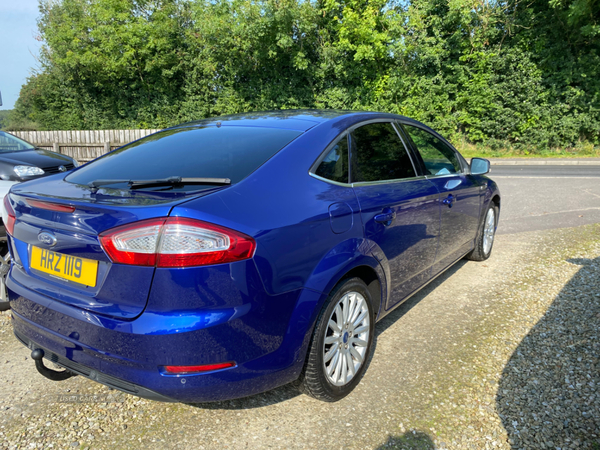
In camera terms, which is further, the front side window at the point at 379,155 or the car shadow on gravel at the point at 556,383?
the front side window at the point at 379,155

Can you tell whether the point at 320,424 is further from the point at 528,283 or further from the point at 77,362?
the point at 528,283

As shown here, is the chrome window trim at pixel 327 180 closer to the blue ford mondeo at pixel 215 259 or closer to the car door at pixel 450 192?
the blue ford mondeo at pixel 215 259

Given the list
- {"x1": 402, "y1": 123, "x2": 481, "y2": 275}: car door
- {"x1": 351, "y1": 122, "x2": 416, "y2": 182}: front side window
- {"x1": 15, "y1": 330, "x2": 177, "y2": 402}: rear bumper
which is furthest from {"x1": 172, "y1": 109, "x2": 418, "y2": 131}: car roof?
{"x1": 15, "y1": 330, "x2": 177, "y2": 402}: rear bumper

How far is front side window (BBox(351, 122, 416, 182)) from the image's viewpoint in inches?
111

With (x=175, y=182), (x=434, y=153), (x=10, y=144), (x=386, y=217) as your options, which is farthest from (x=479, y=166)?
(x=10, y=144)

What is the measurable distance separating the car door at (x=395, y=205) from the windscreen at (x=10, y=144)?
21.3 feet

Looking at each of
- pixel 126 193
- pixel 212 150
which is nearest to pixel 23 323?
pixel 126 193

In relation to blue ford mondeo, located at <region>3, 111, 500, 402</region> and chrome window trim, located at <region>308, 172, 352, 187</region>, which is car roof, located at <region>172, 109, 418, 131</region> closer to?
blue ford mondeo, located at <region>3, 111, 500, 402</region>

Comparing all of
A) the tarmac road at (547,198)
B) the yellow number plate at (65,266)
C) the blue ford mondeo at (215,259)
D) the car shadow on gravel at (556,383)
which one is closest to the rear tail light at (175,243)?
the blue ford mondeo at (215,259)

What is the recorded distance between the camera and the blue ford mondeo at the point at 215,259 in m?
1.87

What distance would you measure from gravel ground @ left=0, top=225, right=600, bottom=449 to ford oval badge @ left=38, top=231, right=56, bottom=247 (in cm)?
101

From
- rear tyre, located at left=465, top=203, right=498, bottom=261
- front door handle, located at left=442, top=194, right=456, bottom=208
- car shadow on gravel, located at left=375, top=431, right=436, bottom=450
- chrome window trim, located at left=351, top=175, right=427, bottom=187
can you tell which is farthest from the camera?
rear tyre, located at left=465, top=203, right=498, bottom=261

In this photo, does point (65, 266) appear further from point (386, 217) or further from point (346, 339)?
point (386, 217)

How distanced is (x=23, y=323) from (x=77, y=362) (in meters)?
0.48
